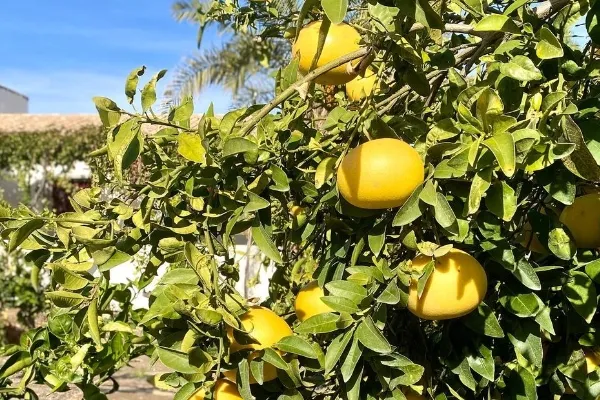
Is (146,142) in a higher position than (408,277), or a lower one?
higher

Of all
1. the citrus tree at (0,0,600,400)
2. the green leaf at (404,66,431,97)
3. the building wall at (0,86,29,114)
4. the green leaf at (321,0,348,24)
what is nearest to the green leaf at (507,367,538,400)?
the citrus tree at (0,0,600,400)

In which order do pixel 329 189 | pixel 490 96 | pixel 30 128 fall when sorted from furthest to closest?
pixel 30 128 → pixel 329 189 → pixel 490 96

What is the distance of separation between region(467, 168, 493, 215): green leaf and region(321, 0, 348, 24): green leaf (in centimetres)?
19

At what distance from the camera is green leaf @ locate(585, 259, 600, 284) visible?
0.78 m

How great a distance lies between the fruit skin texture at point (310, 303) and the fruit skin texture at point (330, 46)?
28 centimetres

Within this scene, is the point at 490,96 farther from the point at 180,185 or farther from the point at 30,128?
the point at 30,128

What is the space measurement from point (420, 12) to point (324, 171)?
250 mm

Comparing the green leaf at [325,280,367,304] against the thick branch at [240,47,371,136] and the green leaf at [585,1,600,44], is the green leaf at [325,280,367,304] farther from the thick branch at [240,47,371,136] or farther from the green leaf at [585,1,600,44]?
the green leaf at [585,1,600,44]

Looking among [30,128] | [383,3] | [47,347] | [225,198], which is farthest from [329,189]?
[30,128]

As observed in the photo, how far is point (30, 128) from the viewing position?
30.5ft

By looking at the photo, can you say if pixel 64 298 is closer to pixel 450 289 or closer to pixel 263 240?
pixel 263 240

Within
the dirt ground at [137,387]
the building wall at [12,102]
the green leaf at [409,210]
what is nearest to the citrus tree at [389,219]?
the green leaf at [409,210]

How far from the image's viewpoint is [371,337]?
69 centimetres

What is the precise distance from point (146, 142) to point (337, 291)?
342 mm
